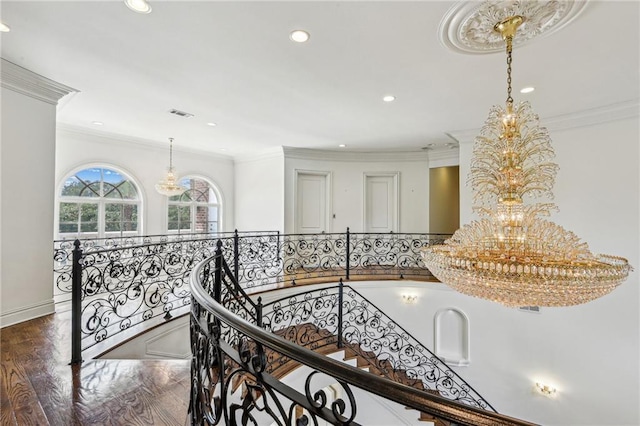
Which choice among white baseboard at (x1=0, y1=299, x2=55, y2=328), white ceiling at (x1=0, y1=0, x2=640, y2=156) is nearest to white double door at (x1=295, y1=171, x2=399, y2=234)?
white ceiling at (x1=0, y1=0, x2=640, y2=156)

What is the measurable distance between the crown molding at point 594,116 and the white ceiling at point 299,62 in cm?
13

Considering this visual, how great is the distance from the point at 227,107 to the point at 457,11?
3.19 m

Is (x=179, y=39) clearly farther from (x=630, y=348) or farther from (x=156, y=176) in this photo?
(x=630, y=348)

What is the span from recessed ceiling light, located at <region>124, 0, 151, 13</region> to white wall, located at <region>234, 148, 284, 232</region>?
4.69 meters

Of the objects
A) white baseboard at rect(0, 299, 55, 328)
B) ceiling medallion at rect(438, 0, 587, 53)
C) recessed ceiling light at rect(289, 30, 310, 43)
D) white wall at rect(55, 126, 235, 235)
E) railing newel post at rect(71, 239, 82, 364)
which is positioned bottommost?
white baseboard at rect(0, 299, 55, 328)

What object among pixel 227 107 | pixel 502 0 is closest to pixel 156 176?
pixel 227 107

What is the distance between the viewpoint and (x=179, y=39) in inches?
101

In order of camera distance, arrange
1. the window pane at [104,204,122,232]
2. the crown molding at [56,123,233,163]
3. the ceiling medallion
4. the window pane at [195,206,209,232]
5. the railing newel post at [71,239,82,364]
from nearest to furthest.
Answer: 1. the ceiling medallion
2. the railing newel post at [71,239,82,364]
3. the crown molding at [56,123,233,163]
4. the window pane at [104,204,122,232]
5. the window pane at [195,206,209,232]

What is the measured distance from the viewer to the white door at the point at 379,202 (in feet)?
24.2

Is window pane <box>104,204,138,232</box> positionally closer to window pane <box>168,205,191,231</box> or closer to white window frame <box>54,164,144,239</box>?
white window frame <box>54,164,144,239</box>

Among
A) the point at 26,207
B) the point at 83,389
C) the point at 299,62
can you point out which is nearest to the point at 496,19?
the point at 299,62

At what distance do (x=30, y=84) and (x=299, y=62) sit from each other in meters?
3.13

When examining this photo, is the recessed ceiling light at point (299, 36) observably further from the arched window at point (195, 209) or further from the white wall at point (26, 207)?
the arched window at point (195, 209)

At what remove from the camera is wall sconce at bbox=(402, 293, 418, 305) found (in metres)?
5.91
